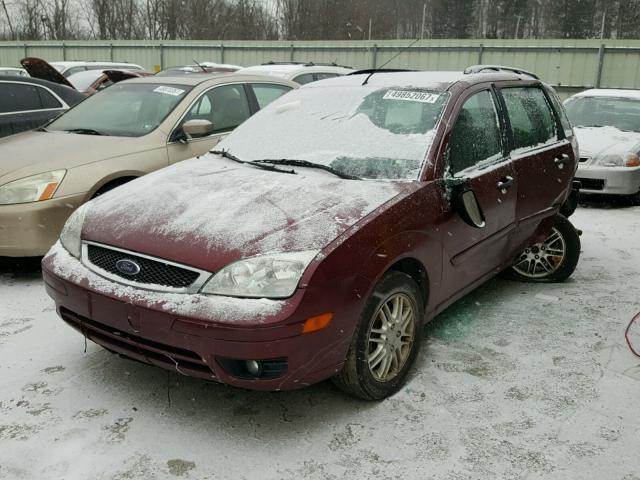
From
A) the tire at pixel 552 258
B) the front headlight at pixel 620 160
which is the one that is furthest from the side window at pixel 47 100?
the front headlight at pixel 620 160

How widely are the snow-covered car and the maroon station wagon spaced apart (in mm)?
3694

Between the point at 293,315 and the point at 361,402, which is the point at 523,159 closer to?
the point at 361,402

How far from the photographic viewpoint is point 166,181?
3.47 m

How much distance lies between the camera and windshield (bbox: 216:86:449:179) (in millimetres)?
3389

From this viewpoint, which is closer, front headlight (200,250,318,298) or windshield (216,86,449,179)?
front headlight (200,250,318,298)

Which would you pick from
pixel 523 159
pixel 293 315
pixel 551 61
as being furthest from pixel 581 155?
pixel 551 61

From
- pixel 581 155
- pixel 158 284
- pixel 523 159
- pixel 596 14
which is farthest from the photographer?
pixel 596 14

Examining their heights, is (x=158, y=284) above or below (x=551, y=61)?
below

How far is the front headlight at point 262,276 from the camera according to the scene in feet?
8.42

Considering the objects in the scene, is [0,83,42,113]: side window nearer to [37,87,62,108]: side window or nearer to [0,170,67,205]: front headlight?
[37,87,62,108]: side window

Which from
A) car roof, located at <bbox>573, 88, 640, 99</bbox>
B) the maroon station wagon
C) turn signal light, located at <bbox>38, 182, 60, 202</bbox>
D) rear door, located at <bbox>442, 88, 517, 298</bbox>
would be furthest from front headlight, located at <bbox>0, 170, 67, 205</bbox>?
car roof, located at <bbox>573, 88, 640, 99</bbox>

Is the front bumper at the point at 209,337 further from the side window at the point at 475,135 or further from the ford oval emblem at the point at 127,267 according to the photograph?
the side window at the point at 475,135

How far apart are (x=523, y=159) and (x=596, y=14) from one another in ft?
138

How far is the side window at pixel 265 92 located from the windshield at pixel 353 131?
221 cm
